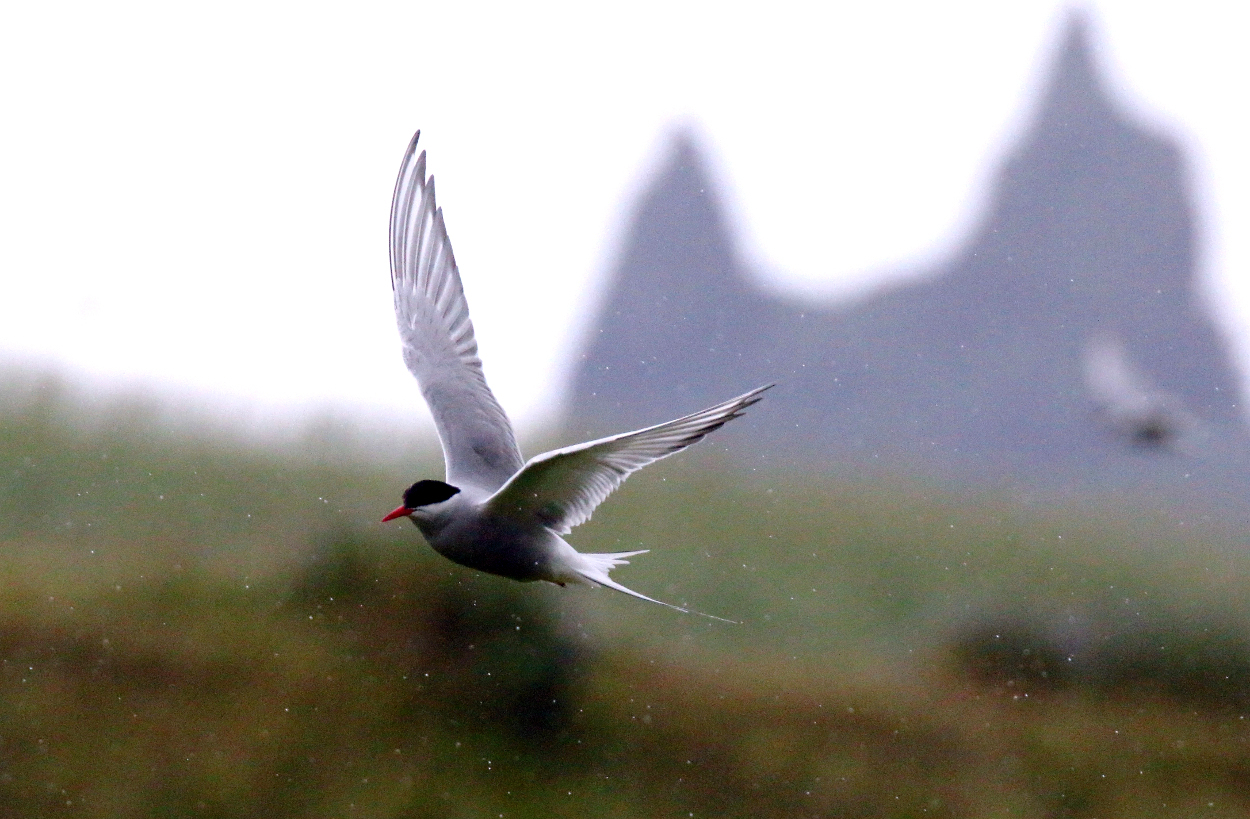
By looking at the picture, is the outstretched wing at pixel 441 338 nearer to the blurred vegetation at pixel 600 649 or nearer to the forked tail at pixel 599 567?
the forked tail at pixel 599 567

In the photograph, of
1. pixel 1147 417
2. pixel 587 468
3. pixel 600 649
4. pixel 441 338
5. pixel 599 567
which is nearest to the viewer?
pixel 587 468

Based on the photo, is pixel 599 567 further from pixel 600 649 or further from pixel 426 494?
pixel 600 649

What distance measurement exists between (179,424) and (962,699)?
452cm

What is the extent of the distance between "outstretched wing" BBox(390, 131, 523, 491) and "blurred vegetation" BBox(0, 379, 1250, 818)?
229 cm

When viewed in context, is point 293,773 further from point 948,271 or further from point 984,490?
point 948,271

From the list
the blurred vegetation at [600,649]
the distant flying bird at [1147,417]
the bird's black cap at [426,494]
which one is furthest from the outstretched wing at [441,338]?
the distant flying bird at [1147,417]

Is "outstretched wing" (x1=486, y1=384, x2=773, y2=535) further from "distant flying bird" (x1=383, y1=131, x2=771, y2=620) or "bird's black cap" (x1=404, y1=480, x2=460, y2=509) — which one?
"bird's black cap" (x1=404, y1=480, x2=460, y2=509)

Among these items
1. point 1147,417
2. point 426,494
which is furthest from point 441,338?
point 1147,417

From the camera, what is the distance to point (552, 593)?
22.1 feet

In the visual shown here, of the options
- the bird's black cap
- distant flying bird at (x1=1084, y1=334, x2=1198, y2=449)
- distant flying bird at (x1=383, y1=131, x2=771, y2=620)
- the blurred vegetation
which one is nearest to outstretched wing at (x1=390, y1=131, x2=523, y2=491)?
distant flying bird at (x1=383, y1=131, x2=771, y2=620)

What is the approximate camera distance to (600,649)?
6.91 metres

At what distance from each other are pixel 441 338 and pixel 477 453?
47cm

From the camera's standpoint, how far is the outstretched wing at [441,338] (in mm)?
4246

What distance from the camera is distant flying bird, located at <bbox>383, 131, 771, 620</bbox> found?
3.51 m
